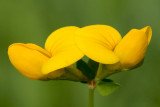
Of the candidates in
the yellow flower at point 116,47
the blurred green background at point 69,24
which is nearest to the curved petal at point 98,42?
the yellow flower at point 116,47

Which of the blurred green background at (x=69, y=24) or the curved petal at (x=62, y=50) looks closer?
the curved petal at (x=62, y=50)

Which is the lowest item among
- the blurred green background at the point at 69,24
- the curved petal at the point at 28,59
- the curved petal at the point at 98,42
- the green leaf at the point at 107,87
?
the blurred green background at the point at 69,24

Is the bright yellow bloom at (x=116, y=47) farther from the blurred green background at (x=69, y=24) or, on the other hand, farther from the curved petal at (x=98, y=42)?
the blurred green background at (x=69, y=24)

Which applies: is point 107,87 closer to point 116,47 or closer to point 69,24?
point 116,47

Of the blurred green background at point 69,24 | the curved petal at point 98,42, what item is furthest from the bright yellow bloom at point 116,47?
the blurred green background at point 69,24

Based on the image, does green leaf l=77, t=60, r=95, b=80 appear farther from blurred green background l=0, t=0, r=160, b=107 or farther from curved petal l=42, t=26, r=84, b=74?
blurred green background l=0, t=0, r=160, b=107

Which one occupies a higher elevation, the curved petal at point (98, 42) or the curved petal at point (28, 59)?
the curved petal at point (98, 42)

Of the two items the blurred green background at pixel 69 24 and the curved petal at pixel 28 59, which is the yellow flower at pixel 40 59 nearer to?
the curved petal at pixel 28 59

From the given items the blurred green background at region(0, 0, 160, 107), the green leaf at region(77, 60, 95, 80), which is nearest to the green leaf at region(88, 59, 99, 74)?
the green leaf at region(77, 60, 95, 80)
